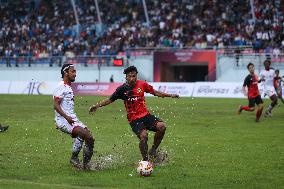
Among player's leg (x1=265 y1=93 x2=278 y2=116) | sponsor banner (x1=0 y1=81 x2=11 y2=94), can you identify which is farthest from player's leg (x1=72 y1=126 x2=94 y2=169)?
sponsor banner (x1=0 y1=81 x2=11 y2=94)

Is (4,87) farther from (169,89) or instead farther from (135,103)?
(135,103)

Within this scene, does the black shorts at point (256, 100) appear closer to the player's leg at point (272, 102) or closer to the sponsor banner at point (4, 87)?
the player's leg at point (272, 102)

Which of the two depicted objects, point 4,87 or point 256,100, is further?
point 4,87

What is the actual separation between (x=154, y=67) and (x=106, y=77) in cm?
407

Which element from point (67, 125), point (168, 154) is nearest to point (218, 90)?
point (168, 154)

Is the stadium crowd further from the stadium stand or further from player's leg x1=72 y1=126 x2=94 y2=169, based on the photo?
player's leg x1=72 y1=126 x2=94 y2=169

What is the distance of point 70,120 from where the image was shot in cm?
1309

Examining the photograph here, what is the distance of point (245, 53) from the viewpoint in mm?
50719

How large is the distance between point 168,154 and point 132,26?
44940 millimetres

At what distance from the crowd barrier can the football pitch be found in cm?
1690

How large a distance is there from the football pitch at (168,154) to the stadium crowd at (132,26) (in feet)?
84.5

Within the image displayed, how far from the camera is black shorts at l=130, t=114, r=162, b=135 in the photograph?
1365 centimetres

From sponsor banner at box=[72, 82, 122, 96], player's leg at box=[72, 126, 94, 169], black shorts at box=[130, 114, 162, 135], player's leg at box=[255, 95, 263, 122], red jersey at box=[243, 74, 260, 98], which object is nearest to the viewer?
player's leg at box=[72, 126, 94, 169]

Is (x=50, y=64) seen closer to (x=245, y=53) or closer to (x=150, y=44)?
(x=150, y=44)
